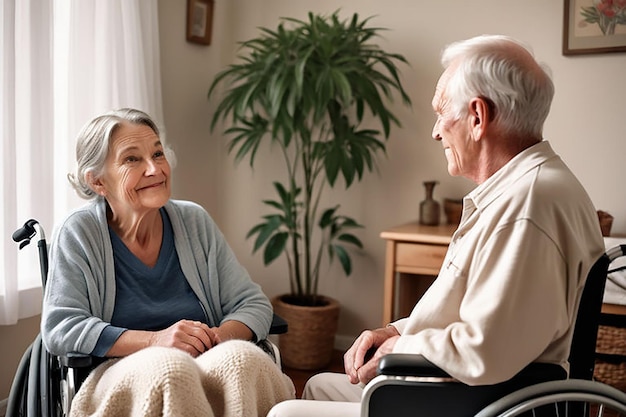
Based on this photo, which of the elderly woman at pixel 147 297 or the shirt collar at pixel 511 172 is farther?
the elderly woman at pixel 147 297

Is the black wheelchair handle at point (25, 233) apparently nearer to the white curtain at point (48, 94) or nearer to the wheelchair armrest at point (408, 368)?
the white curtain at point (48, 94)

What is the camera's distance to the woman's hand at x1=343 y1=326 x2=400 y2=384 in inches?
54.8

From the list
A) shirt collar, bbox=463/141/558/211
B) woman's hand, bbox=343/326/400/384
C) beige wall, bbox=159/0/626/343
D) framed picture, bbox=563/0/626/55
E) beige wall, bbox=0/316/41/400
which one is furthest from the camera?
beige wall, bbox=159/0/626/343

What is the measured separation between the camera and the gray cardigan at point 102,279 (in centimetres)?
159

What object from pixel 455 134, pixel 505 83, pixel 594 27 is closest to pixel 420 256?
pixel 594 27

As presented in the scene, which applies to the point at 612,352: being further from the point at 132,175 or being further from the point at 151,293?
the point at 132,175

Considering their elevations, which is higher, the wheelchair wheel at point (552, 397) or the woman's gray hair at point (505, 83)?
the woman's gray hair at point (505, 83)

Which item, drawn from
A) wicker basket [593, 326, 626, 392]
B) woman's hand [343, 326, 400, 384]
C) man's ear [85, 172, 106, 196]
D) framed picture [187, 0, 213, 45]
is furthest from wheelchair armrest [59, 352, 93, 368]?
framed picture [187, 0, 213, 45]

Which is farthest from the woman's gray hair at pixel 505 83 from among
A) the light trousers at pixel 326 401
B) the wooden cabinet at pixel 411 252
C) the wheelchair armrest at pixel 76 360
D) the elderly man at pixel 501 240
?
the wooden cabinet at pixel 411 252

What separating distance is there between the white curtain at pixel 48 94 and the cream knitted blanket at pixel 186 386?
103cm

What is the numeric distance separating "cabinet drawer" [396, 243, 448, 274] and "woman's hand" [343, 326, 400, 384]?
4.05 ft

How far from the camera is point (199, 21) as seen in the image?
341cm

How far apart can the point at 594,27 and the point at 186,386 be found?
98.1 inches

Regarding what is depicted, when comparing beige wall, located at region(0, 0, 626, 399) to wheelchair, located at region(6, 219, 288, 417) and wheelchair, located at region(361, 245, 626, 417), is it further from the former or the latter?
wheelchair, located at region(361, 245, 626, 417)
